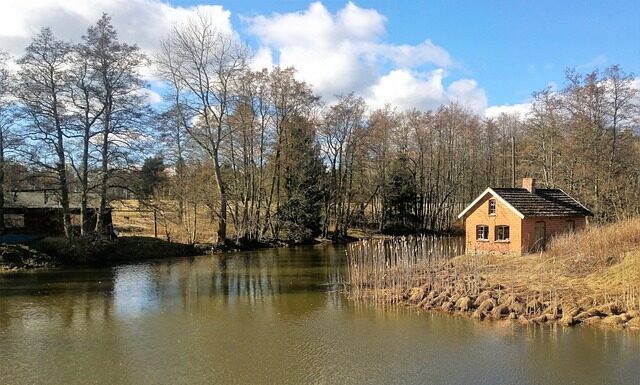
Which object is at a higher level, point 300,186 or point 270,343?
point 300,186

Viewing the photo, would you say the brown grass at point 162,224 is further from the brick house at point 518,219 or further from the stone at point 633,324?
the stone at point 633,324

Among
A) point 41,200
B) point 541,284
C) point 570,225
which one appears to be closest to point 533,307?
point 541,284

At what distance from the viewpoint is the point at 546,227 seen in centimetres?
2455

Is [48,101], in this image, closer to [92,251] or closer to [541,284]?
[92,251]

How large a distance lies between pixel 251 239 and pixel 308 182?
7.62m

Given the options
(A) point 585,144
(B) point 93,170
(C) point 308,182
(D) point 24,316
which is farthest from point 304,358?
(C) point 308,182

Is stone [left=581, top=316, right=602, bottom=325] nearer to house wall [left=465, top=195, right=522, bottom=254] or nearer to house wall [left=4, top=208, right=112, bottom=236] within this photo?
house wall [left=465, top=195, right=522, bottom=254]

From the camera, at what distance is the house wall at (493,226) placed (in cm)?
2381

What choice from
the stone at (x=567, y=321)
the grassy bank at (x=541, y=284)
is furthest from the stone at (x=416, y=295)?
→ the stone at (x=567, y=321)

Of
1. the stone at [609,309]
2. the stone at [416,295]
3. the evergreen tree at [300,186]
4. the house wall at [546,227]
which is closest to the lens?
the stone at [609,309]

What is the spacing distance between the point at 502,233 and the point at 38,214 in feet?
82.5

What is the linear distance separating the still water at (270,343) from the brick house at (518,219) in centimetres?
982

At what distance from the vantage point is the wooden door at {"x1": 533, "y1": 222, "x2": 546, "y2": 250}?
2403 cm

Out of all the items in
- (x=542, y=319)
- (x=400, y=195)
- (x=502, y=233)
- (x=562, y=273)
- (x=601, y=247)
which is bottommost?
(x=542, y=319)
